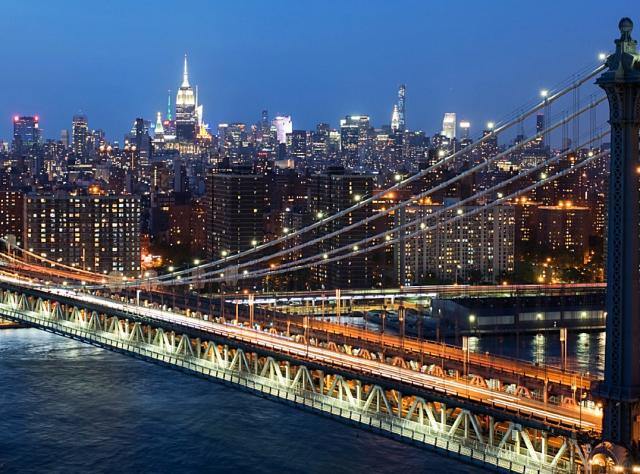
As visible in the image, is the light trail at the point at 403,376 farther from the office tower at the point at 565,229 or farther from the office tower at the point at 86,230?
the office tower at the point at 565,229

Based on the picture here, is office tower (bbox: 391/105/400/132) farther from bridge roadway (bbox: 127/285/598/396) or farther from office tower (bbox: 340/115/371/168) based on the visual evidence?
bridge roadway (bbox: 127/285/598/396)

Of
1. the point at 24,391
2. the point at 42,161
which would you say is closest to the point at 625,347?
the point at 24,391

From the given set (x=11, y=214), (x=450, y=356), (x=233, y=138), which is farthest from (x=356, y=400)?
(x=233, y=138)

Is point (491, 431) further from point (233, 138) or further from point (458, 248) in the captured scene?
point (233, 138)

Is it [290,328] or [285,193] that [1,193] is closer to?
[285,193]

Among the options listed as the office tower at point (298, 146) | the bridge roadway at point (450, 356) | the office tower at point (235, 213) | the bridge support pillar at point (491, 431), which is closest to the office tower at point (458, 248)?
the office tower at point (235, 213)

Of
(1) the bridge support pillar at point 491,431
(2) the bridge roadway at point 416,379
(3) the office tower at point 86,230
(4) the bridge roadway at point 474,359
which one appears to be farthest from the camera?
(3) the office tower at point 86,230
